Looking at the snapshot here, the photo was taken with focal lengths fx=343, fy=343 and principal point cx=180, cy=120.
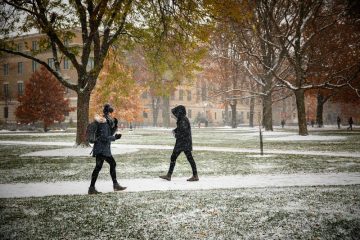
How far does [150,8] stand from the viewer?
15070 mm

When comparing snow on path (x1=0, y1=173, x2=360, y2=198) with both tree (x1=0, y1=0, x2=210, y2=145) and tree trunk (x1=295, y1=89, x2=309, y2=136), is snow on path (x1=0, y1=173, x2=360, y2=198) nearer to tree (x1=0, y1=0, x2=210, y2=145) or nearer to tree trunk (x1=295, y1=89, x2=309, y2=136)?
tree (x1=0, y1=0, x2=210, y2=145)

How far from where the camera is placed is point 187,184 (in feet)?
26.3

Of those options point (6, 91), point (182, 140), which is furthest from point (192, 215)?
point (6, 91)

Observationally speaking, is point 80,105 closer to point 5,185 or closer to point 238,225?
point 5,185

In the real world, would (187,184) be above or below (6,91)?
below

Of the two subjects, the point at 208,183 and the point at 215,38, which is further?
the point at 215,38

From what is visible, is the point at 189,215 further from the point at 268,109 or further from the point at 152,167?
the point at 268,109

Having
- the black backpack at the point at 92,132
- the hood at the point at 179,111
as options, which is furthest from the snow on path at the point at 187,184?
the hood at the point at 179,111

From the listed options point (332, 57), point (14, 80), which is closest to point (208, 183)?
point (332, 57)

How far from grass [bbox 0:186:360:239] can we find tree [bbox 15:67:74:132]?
1384 inches

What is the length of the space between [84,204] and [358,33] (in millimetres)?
33654

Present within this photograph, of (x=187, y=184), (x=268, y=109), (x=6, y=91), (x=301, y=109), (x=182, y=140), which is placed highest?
(x=6, y=91)

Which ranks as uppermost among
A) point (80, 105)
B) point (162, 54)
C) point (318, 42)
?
point (318, 42)

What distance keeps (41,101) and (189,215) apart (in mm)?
37647
